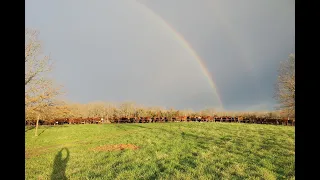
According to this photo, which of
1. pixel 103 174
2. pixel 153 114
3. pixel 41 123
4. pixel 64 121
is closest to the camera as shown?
pixel 103 174

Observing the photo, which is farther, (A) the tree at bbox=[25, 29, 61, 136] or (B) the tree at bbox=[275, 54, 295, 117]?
(B) the tree at bbox=[275, 54, 295, 117]

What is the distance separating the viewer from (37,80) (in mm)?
20047

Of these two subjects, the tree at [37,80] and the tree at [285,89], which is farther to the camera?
the tree at [285,89]

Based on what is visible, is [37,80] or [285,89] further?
[285,89]

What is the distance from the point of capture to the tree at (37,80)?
63.6ft

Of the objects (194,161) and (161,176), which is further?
(194,161)

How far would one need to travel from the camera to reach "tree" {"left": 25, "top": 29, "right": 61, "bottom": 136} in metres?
19.4

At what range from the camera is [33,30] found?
21.5 meters

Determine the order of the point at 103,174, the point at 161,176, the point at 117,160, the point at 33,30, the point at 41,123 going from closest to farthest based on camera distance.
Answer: the point at 161,176 → the point at 103,174 → the point at 117,160 → the point at 33,30 → the point at 41,123
